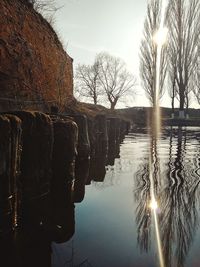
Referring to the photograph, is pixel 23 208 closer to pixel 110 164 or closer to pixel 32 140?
pixel 32 140

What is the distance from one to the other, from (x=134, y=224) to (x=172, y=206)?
932 millimetres

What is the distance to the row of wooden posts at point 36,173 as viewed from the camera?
3422mm

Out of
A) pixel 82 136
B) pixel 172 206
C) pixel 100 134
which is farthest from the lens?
pixel 100 134

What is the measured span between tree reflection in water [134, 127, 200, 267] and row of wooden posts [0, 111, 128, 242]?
0.88m

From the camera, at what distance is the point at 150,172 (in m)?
7.60

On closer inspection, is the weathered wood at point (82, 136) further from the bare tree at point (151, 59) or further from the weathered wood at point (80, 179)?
the bare tree at point (151, 59)

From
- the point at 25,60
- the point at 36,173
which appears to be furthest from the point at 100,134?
the point at 36,173

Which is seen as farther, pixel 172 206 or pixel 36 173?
pixel 172 206

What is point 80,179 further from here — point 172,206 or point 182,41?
point 182,41

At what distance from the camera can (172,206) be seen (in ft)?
15.4

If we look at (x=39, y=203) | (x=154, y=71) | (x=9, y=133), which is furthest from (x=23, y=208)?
(x=154, y=71)

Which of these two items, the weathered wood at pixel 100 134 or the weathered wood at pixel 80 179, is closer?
the weathered wood at pixel 80 179

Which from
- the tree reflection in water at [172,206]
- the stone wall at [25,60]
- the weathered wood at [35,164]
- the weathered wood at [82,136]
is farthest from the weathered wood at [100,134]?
the weathered wood at [35,164]

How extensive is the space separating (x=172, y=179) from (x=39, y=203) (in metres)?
3.11
